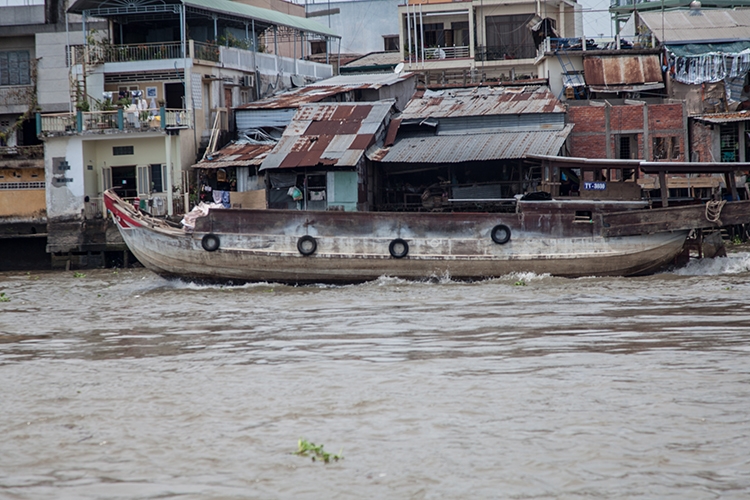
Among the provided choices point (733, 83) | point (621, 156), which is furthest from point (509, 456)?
point (733, 83)

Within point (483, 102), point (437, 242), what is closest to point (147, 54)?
point (483, 102)

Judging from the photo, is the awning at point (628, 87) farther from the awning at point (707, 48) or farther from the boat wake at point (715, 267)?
the boat wake at point (715, 267)

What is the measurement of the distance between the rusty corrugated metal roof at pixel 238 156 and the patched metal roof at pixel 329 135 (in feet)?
3.49

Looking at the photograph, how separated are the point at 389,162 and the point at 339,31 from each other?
20117 millimetres

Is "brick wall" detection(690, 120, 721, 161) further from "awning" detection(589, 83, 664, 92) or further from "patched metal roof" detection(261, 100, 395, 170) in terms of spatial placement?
"patched metal roof" detection(261, 100, 395, 170)

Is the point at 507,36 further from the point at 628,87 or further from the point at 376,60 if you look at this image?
the point at 628,87

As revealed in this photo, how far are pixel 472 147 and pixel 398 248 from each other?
8.11 metres

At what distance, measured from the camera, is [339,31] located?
42.7 m

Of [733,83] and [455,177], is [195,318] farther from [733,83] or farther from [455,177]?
[733,83]

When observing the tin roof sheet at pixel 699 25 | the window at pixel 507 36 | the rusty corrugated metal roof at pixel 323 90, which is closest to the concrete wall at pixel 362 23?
the window at pixel 507 36

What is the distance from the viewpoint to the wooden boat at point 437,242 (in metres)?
16.9

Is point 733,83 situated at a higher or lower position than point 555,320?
higher

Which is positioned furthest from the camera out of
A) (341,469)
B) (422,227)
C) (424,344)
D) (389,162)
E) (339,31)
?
(339,31)

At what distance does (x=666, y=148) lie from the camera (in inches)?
1038
